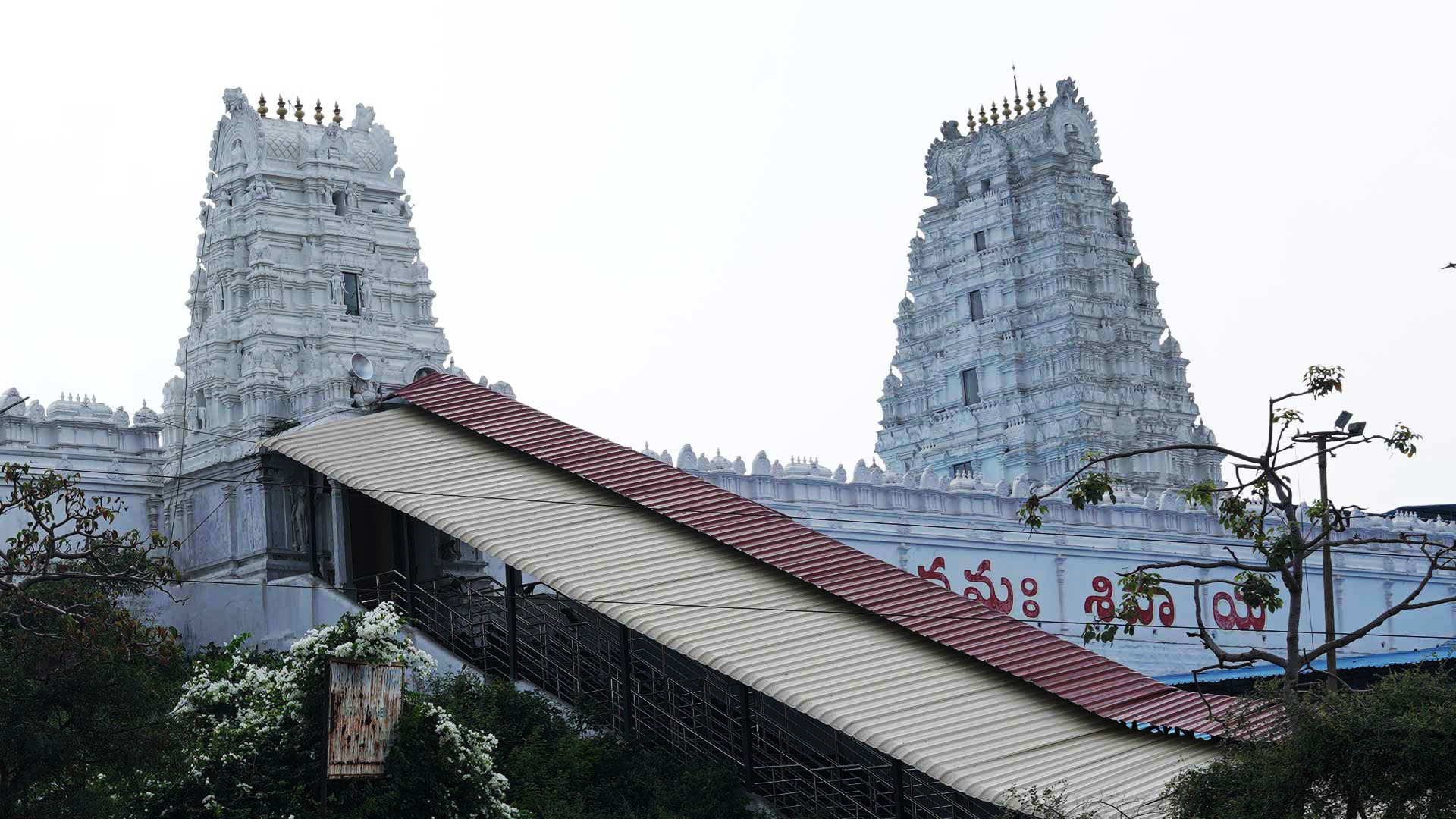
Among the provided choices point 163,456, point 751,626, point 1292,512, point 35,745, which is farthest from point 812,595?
point 163,456

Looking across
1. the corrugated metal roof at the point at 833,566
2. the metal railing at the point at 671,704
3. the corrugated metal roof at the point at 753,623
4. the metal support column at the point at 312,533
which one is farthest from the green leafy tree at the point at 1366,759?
the metal support column at the point at 312,533

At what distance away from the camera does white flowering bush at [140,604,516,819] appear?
23328 millimetres

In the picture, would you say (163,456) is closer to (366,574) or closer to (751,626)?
(366,574)

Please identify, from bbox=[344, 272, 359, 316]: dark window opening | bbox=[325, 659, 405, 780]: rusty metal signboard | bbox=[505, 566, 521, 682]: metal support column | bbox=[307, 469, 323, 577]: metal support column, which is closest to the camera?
bbox=[325, 659, 405, 780]: rusty metal signboard

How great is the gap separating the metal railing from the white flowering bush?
223 inches

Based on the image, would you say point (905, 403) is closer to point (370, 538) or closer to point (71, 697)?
point (370, 538)

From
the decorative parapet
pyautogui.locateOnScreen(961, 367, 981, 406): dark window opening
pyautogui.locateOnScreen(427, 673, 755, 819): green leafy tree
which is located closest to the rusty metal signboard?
pyautogui.locateOnScreen(427, 673, 755, 819): green leafy tree

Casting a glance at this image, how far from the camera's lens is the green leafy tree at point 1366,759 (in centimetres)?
1998

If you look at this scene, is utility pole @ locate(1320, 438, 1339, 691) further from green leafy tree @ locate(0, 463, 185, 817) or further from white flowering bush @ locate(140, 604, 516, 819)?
green leafy tree @ locate(0, 463, 185, 817)

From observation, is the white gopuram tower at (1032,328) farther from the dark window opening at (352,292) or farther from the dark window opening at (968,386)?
the dark window opening at (352,292)

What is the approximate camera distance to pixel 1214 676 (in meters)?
42.1

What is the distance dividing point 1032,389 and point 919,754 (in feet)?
137

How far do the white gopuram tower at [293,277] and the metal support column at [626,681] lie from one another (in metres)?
13.0

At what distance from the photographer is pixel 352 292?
47.0 meters
